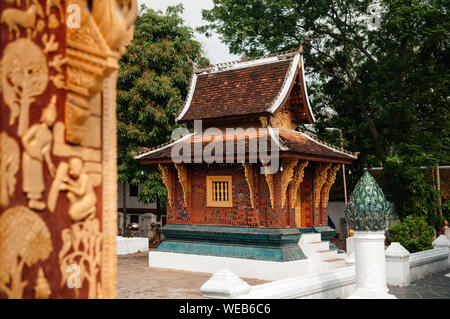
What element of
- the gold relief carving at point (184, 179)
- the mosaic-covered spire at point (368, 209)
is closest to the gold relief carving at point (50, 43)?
the mosaic-covered spire at point (368, 209)

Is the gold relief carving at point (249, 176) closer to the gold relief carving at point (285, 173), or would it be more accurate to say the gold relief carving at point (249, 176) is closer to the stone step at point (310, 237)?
the gold relief carving at point (285, 173)

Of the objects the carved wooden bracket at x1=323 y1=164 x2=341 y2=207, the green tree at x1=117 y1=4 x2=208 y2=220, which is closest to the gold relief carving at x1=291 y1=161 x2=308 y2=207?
the carved wooden bracket at x1=323 y1=164 x2=341 y2=207

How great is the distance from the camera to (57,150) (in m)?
3.80

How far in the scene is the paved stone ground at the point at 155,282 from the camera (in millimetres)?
11914

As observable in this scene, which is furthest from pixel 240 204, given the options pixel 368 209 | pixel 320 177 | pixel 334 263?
pixel 368 209

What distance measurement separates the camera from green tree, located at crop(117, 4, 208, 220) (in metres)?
25.5

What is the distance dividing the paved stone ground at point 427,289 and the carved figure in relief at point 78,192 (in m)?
9.10

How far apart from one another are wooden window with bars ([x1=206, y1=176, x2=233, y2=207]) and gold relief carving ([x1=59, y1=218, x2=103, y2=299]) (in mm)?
12197

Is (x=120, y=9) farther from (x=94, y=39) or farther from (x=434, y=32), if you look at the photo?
(x=434, y=32)

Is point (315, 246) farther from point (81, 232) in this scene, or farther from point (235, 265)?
point (81, 232)

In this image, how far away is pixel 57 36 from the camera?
3.88 meters

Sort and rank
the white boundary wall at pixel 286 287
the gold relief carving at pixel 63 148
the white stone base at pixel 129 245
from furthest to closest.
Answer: the white stone base at pixel 129 245, the white boundary wall at pixel 286 287, the gold relief carving at pixel 63 148

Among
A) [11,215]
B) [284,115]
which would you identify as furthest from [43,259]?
[284,115]

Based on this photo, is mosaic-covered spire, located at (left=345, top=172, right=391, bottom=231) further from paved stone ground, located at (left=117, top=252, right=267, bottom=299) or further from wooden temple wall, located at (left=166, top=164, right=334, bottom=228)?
wooden temple wall, located at (left=166, top=164, right=334, bottom=228)
